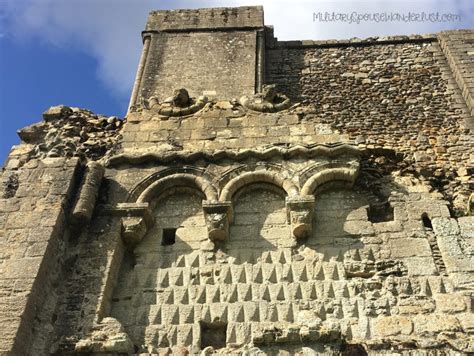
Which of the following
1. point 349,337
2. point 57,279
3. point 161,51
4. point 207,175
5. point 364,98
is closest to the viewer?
point 349,337

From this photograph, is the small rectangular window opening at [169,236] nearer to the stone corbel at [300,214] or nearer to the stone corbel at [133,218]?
the stone corbel at [133,218]

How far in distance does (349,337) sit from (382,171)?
2587 millimetres

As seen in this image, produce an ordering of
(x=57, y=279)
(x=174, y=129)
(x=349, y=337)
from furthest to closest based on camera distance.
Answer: (x=174, y=129)
(x=57, y=279)
(x=349, y=337)

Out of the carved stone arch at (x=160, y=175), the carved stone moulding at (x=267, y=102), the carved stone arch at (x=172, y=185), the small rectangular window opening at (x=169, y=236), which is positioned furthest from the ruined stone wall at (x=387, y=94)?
the small rectangular window opening at (x=169, y=236)

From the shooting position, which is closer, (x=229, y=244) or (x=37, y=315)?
(x=37, y=315)

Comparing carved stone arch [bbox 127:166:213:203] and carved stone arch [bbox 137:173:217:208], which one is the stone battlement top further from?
carved stone arch [bbox 137:173:217:208]

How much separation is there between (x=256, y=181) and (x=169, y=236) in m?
1.26

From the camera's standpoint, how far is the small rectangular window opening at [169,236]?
23.4 feet

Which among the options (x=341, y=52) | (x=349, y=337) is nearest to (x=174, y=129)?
(x=349, y=337)

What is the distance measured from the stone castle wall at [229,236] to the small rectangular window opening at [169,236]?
0.6 inches

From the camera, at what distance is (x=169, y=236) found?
7207mm

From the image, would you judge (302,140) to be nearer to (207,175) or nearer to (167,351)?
(207,175)

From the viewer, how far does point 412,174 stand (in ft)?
25.3

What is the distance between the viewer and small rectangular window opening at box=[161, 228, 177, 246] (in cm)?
714
